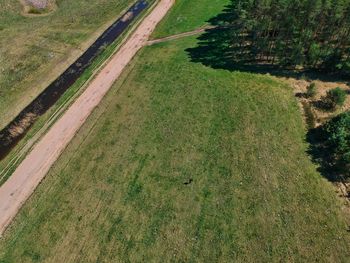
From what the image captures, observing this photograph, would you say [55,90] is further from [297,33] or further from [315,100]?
[315,100]

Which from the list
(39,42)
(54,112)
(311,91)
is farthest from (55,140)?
(311,91)

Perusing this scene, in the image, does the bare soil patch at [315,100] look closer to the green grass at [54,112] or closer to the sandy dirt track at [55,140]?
the sandy dirt track at [55,140]

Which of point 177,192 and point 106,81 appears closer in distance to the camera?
point 177,192

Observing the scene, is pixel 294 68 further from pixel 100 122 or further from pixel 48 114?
pixel 48 114

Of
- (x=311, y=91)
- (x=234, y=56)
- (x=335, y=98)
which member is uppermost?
(x=335, y=98)

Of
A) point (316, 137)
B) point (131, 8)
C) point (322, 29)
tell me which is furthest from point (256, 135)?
point (131, 8)

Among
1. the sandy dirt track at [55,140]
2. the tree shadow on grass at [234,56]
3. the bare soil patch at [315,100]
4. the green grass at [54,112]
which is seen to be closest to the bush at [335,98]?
the bare soil patch at [315,100]

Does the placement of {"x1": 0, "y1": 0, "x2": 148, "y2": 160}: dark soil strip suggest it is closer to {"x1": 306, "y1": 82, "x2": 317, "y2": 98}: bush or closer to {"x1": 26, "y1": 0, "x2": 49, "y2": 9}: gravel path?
{"x1": 26, "y1": 0, "x2": 49, "y2": 9}: gravel path
